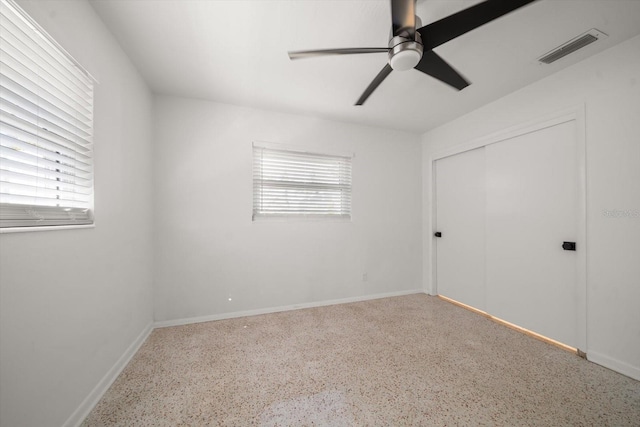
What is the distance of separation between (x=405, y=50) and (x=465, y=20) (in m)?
0.31

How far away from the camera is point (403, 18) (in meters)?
1.26

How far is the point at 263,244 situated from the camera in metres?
2.88

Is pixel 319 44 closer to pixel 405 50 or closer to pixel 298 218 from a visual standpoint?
pixel 405 50

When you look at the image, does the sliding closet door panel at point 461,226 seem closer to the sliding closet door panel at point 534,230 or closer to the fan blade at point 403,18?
the sliding closet door panel at point 534,230

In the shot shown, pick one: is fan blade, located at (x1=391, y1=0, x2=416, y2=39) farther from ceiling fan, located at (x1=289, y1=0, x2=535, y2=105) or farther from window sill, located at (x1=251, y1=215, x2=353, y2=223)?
window sill, located at (x1=251, y1=215, x2=353, y2=223)

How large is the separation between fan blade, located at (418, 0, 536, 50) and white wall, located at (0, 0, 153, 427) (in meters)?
1.99

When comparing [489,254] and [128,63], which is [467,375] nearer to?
[489,254]

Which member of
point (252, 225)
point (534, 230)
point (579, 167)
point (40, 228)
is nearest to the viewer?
point (40, 228)

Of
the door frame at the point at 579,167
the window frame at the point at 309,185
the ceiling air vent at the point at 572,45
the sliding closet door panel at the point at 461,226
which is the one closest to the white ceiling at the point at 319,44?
the ceiling air vent at the point at 572,45

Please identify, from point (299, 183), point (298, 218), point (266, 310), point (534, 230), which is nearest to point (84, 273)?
point (266, 310)

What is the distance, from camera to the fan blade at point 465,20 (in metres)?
1.09

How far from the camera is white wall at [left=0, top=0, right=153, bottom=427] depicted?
971 millimetres

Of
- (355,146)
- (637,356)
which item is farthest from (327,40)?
(637,356)

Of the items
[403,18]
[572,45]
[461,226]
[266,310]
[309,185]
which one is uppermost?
[572,45]
